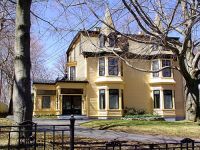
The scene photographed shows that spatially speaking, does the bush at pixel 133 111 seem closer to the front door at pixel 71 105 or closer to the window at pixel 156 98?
the window at pixel 156 98

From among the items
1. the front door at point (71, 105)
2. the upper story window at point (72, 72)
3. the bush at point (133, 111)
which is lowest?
the bush at point (133, 111)

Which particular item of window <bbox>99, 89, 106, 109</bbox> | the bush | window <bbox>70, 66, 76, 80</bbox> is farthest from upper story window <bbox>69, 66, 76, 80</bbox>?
the bush

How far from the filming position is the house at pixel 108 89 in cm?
3762

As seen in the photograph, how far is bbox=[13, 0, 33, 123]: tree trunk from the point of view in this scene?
9.77 m

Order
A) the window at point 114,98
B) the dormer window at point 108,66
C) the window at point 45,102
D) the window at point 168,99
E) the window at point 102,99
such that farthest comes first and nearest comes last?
the window at point 45,102 → the window at point 168,99 → the dormer window at point 108,66 → the window at point 114,98 → the window at point 102,99

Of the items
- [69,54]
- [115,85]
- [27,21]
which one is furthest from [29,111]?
[69,54]

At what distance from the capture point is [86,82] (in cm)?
3803

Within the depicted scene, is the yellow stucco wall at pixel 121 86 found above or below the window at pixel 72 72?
below

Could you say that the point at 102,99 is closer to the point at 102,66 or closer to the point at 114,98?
the point at 114,98

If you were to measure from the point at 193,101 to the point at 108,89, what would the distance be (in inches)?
597

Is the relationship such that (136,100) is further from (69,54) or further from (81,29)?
(81,29)

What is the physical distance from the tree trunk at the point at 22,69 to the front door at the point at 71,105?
28.7m

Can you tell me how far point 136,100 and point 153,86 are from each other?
247 cm

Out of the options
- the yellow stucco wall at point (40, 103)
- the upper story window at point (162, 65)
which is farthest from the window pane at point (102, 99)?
the upper story window at point (162, 65)
